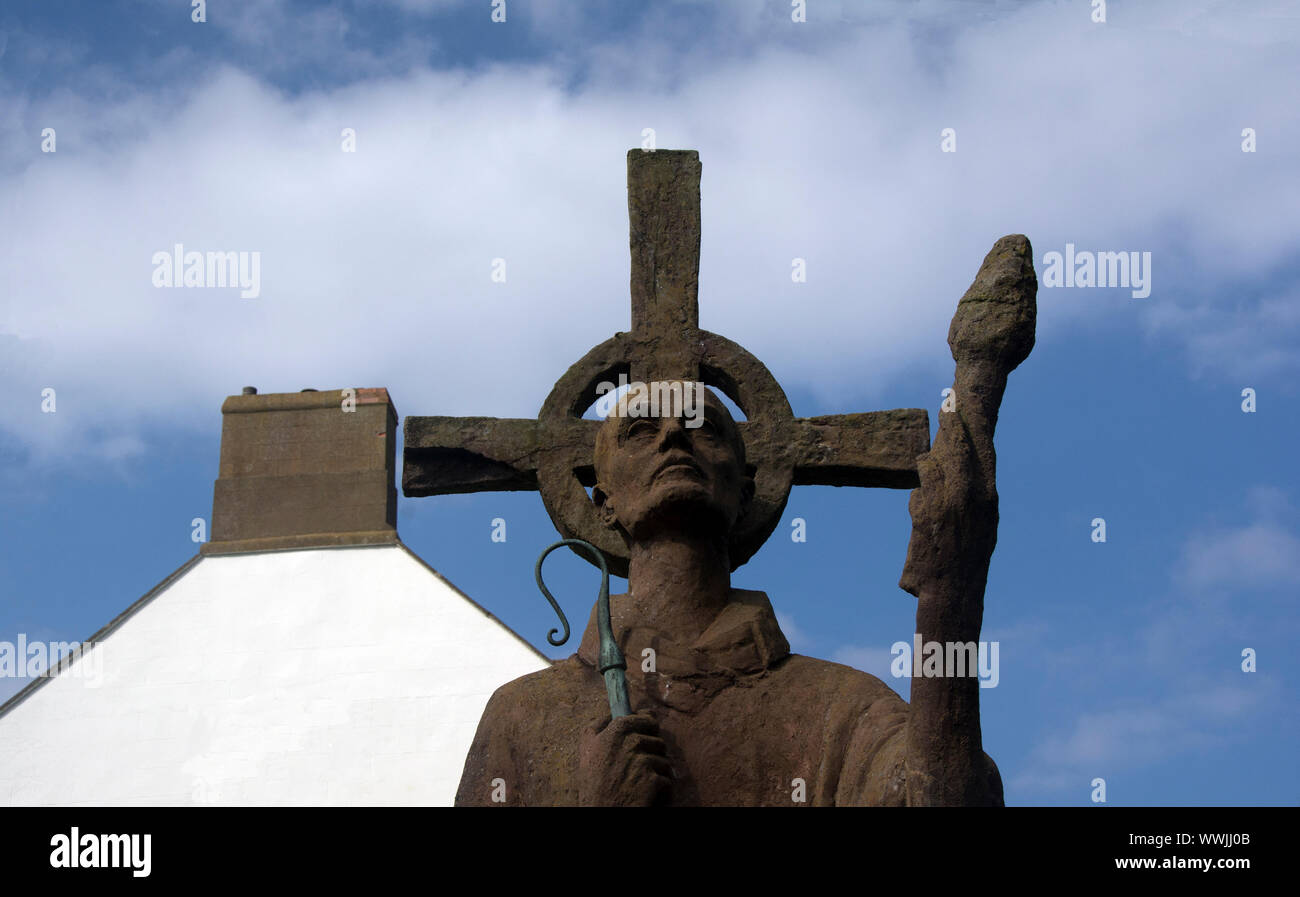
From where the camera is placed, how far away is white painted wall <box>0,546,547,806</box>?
58.3ft

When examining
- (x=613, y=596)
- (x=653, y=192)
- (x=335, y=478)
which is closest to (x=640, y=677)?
(x=613, y=596)

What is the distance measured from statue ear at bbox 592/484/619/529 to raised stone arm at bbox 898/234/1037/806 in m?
2.31

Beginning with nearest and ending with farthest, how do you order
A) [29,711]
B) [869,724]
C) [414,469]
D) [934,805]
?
1. [934,805]
2. [869,724]
3. [414,469]
4. [29,711]

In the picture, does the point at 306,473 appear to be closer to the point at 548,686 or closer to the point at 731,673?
the point at 548,686

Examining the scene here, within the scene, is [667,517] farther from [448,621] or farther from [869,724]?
[448,621]

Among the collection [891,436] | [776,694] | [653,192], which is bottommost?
[776,694]

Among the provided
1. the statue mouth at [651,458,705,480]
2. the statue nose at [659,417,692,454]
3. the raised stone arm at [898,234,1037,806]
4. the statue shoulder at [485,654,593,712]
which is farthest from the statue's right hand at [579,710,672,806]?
the statue nose at [659,417,692,454]

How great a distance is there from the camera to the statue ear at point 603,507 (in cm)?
912

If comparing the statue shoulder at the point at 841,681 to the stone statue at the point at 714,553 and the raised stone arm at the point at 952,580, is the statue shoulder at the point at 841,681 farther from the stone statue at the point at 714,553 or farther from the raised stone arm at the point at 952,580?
the raised stone arm at the point at 952,580

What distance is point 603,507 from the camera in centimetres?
927

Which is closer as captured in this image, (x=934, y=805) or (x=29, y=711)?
(x=934, y=805)

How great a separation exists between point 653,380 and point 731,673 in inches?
71.9

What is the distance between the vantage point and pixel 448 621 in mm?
18938
